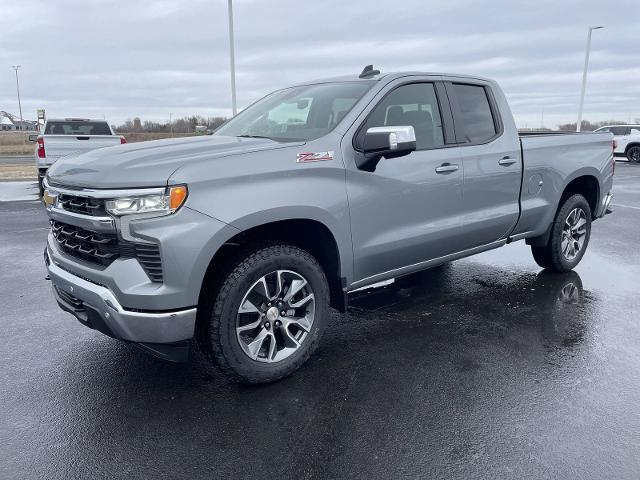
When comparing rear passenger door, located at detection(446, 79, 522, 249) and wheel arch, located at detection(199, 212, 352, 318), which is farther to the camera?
rear passenger door, located at detection(446, 79, 522, 249)

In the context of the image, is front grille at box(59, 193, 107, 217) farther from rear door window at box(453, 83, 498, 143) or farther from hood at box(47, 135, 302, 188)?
rear door window at box(453, 83, 498, 143)

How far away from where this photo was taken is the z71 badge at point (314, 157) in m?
3.34

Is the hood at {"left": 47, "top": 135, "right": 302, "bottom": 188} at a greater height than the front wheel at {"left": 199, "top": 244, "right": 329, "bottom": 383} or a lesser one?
greater

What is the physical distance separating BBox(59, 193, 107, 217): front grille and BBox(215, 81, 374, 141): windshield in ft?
4.36

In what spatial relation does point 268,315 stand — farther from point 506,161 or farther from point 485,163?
point 506,161

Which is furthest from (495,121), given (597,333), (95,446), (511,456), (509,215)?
(95,446)

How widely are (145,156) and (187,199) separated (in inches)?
18.5

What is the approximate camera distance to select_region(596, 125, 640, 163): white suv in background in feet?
75.8

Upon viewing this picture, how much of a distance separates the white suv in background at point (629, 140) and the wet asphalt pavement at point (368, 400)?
21.5 meters

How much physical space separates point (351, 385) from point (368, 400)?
0.21 metres

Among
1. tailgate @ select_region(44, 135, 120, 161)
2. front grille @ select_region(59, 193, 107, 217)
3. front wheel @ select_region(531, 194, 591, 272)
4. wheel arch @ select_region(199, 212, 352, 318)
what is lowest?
front wheel @ select_region(531, 194, 591, 272)

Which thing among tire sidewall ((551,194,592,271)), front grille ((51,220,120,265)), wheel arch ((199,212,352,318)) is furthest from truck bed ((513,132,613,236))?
front grille ((51,220,120,265))

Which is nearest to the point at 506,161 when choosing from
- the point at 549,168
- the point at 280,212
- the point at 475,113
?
the point at 475,113

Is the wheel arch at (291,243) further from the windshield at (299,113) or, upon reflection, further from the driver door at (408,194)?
the windshield at (299,113)
